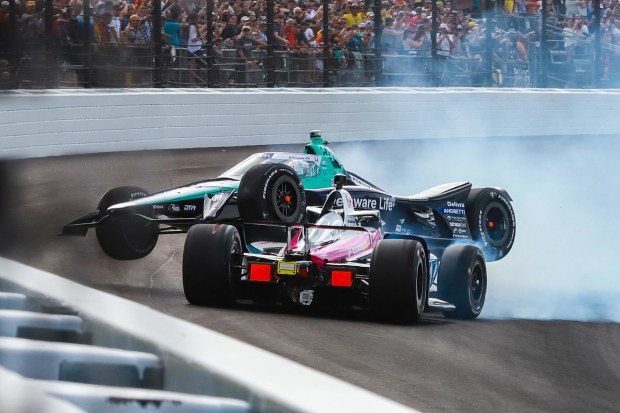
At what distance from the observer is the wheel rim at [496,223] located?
9.22m

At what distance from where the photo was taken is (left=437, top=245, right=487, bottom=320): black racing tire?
311 inches

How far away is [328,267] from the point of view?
23.9 ft

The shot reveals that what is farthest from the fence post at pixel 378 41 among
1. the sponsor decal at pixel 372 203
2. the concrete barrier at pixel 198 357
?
the concrete barrier at pixel 198 357

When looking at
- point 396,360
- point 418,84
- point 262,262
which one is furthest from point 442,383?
point 418,84

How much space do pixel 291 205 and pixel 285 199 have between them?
0.07 meters

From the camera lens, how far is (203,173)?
13977 mm

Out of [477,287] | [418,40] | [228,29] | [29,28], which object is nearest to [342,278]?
[477,287]

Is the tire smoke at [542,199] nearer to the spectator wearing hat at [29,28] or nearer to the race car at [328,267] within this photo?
the race car at [328,267]

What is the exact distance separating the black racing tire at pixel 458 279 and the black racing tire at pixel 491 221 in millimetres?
1054

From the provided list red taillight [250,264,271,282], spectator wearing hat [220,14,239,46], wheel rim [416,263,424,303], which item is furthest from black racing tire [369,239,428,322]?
spectator wearing hat [220,14,239,46]

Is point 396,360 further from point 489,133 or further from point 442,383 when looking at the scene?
point 489,133

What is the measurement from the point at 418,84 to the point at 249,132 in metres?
3.84

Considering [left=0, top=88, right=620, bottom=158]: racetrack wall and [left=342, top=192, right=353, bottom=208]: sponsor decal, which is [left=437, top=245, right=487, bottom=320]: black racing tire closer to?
[left=342, top=192, right=353, bottom=208]: sponsor decal

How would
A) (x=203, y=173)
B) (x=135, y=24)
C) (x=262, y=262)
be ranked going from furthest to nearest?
(x=203, y=173) < (x=262, y=262) < (x=135, y=24)
